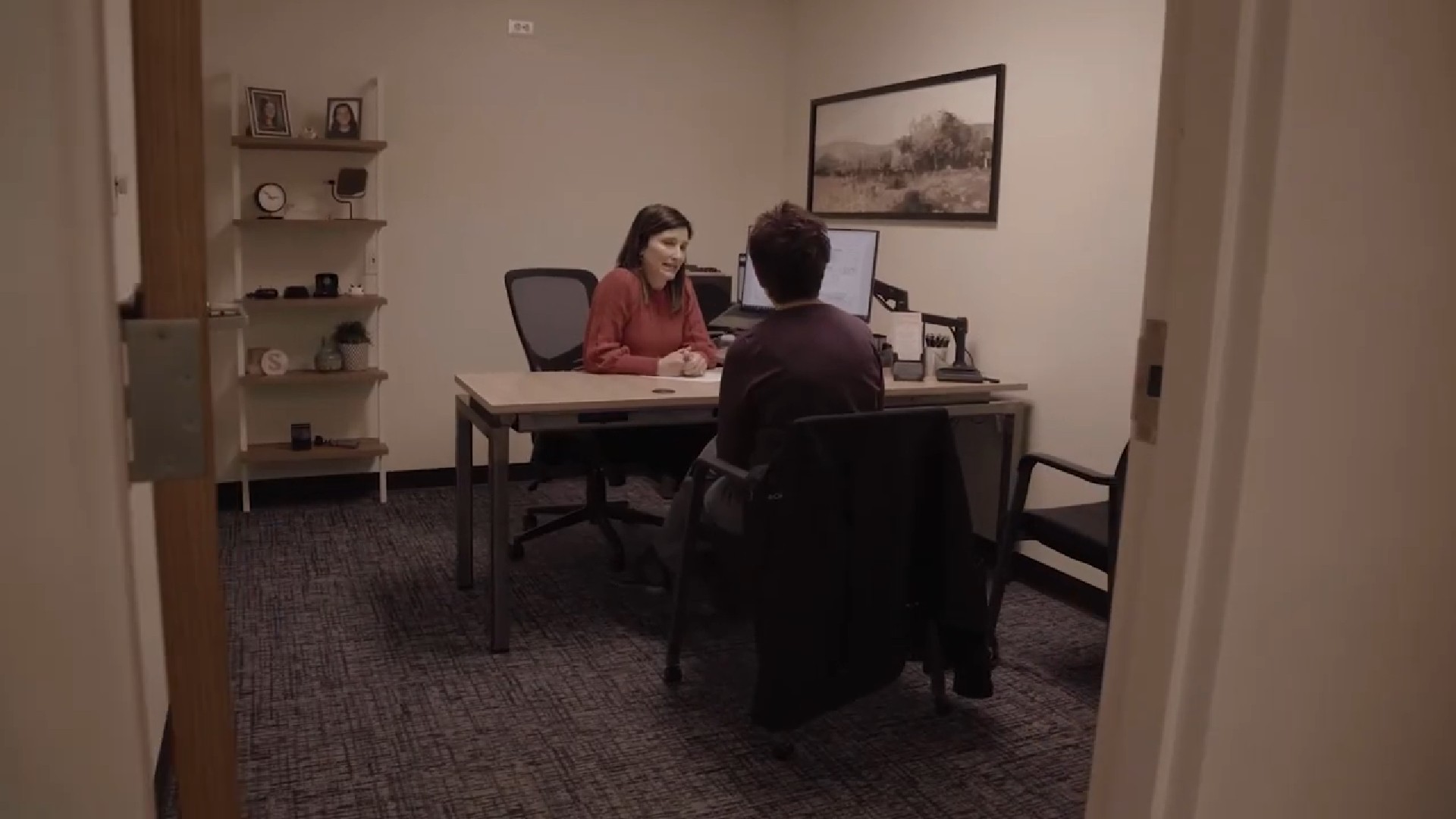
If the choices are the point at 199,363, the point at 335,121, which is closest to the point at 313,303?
the point at 335,121

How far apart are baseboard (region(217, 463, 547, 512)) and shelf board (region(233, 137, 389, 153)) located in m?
1.35

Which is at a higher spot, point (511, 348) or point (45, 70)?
point (45, 70)

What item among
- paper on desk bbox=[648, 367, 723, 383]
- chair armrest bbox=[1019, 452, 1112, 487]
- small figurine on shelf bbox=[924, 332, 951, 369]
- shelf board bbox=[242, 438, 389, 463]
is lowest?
shelf board bbox=[242, 438, 389, 463]

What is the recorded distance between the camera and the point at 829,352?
2.52 m

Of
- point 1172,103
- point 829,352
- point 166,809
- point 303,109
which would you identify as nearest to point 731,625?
point 829,352

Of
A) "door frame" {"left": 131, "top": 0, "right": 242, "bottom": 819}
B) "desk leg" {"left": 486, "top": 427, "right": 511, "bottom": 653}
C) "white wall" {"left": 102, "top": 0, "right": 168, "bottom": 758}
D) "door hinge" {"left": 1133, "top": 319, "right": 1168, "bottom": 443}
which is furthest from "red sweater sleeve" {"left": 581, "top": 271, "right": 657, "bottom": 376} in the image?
"door frame" {"left": 131, "top": 0, "right": 242, "bottom": 819}

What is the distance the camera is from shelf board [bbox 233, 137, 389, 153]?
4145mm

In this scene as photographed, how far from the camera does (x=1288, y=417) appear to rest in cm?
103

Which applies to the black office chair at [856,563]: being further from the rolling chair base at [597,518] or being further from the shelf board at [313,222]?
the shelf board at [313,222]

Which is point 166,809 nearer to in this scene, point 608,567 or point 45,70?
point 45,70

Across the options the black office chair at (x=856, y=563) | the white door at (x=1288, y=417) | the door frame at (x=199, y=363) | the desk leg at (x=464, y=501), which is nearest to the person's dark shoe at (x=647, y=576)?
the desk leg at (x=464, y=501)

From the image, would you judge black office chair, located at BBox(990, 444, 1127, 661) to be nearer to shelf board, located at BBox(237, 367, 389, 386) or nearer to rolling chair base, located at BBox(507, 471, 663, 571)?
rolling chair base, located at BBox(507, 471, 663, 571)

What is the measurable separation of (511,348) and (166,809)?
319 centimetres

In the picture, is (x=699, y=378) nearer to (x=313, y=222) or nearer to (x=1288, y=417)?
(x=313, y=222)
